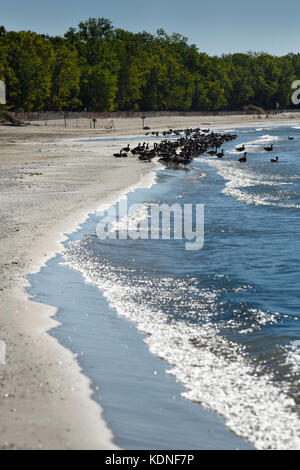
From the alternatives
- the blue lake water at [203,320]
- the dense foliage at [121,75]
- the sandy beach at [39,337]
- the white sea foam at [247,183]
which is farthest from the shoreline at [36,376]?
the dense foliage at [121,75]

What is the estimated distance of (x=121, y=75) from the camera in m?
119

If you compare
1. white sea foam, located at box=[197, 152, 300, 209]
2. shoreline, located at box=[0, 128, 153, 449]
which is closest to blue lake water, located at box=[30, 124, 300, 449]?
shoreline, located at box=[0, 128, 153, 449]

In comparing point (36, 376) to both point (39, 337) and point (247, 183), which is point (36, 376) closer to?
point (39, 337)

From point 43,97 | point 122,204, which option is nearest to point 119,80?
point 43,97

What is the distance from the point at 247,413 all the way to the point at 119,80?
11686 centimetres

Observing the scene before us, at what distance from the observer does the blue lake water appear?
Result: 20.0 feet

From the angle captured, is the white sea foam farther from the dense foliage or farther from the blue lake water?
the dense foliage

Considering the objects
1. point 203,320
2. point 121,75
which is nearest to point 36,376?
point 203,320

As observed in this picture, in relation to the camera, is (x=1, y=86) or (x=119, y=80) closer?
(x=1, y=86)

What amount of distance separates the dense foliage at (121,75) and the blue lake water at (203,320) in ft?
256

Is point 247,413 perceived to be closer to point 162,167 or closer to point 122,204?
Result: point 122,204

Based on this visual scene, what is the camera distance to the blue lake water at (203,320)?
609cm

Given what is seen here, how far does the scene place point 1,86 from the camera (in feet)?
276

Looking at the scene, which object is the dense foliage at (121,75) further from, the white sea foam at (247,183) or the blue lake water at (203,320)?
the blue lake water at (203,320)
